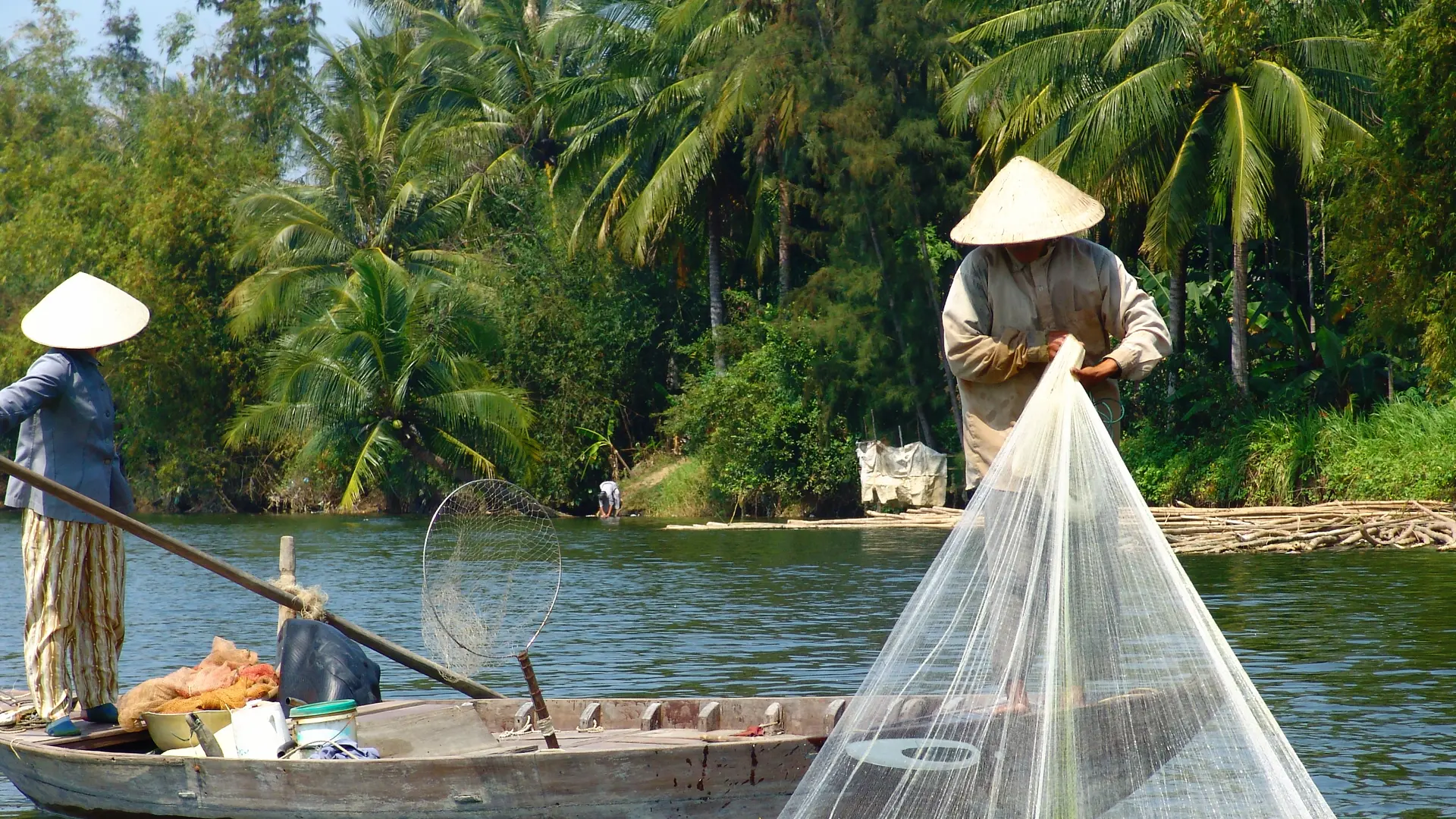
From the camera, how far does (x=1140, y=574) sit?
416cm

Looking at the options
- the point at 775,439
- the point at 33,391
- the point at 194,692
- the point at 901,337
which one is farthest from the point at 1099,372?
the point at 775,439

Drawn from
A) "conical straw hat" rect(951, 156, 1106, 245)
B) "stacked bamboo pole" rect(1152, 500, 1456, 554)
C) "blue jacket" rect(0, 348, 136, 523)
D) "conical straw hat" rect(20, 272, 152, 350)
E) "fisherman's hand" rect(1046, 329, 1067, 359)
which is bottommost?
"stacked bamboo pole" rect(1152, 500, 1456, 554)

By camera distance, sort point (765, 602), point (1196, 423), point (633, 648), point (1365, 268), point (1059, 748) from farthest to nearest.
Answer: point (1196, 423)
point (1365, 268)
point (765, 602)
point (633, 648)
point (1059, 748)

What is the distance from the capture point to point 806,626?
38.7 feet

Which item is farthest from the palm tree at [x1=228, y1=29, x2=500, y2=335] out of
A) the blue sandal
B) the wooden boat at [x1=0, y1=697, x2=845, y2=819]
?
the wooden boat at [x1=0, y1=697, x2=845, y2=819]

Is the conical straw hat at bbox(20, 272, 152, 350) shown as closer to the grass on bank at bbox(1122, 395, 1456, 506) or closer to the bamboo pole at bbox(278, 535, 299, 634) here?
the bamboo pole at bbox(278, 535, 299, 634)

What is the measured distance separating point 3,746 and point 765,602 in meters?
8.13

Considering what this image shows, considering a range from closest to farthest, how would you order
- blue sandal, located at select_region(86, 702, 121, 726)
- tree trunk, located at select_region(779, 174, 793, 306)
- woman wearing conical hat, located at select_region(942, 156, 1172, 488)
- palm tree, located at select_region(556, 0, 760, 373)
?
woman wearing conical hat, located at select_region(942, 156, 1172, 488) < blue sandal, located at select_region(86, 702, 121, 726) < palm tree, located at select_region(556, 0, 760, 373) < tree trunk, located at select_region(779, 174, 793, 306)

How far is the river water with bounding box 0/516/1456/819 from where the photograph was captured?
23.7ft

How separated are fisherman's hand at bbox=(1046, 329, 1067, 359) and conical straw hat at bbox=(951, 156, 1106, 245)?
1.12 ft

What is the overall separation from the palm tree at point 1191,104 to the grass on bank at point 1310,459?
1.26 metres

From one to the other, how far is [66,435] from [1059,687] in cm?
437

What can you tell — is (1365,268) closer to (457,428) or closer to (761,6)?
(761,6)

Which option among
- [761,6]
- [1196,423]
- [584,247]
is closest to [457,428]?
[584,247]
